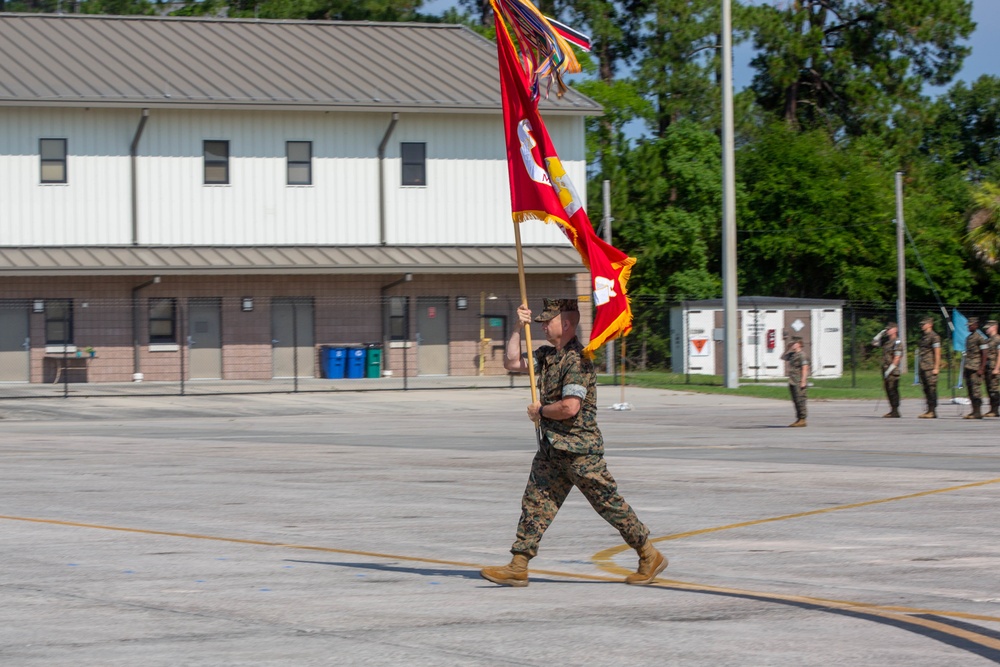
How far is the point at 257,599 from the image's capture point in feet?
26.9

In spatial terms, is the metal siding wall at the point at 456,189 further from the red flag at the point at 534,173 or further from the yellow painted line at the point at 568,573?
the red flag at the point at 534,173

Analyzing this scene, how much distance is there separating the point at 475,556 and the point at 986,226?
40.6 meters

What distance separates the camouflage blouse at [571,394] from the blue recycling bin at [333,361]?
3072 centimetres

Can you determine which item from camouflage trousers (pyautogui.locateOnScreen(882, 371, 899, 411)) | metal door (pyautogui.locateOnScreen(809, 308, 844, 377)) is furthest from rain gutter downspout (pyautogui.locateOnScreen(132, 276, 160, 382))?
camouflage trousers (pyautogui.locateOnScreen(882, 371, 899, 411))

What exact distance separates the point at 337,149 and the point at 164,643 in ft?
111

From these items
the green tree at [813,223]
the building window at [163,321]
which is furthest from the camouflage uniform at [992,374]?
the green tree at [813,223]

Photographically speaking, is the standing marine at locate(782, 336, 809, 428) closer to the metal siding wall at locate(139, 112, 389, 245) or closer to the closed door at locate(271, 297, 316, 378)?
the closed door at locate(271, 297, 316, 378)

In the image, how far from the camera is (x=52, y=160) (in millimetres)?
37531

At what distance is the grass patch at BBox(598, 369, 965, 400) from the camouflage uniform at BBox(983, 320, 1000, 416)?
6.26 metres

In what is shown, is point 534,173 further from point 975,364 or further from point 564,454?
point 975,364

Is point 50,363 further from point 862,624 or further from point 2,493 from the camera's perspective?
point 862,624

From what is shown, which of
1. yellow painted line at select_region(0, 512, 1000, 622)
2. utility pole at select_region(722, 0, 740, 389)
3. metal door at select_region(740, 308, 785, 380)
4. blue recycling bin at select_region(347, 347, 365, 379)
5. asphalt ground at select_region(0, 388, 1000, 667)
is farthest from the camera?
metal door at select_region(740, 308, 785, 380)

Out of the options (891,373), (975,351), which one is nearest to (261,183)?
(891,373)

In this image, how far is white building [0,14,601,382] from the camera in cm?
3709
